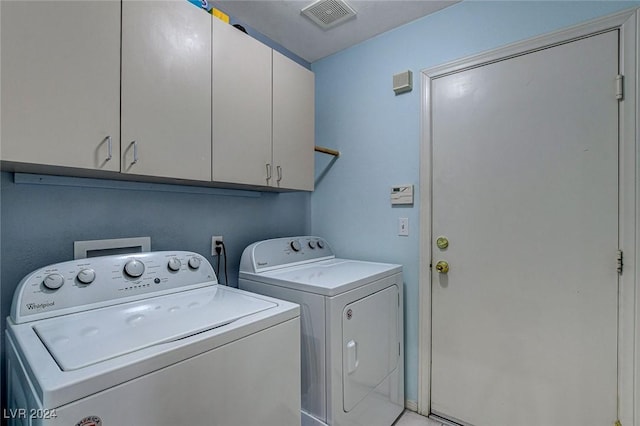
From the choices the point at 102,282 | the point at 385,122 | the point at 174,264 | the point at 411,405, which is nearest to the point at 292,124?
the point at 385,122

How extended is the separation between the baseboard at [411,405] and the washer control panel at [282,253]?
1069 millimetres

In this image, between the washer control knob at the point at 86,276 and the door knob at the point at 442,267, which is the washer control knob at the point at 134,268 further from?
the door knob at the point at 442,267

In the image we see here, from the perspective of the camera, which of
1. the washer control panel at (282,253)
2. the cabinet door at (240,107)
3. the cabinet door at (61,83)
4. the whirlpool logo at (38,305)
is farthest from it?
the washer control panel at (282,253)

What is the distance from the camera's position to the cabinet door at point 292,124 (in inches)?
71.0

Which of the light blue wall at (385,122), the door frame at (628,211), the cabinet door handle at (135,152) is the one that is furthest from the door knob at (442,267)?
the cabinet door handle at (135,152)

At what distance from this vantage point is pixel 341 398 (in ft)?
4.76

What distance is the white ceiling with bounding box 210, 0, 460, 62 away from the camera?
6.19 ft

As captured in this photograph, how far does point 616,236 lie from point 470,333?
863mm

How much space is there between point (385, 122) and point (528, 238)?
113 centimetres

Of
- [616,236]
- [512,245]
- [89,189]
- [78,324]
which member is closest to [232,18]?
[89,189]

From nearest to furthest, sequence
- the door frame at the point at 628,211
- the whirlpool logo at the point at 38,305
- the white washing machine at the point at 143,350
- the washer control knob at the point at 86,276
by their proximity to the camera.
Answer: the white washing machine at the point at 143,350, the whirlpool logo at the point at 38,305, the washer control knob at the point at 86,276, the door frame at the point at 628,211

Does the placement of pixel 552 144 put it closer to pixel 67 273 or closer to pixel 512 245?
pixel 512 245

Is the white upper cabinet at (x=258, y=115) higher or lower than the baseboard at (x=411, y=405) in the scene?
higher

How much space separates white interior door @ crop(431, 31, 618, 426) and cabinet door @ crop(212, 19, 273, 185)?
41.7 inches
